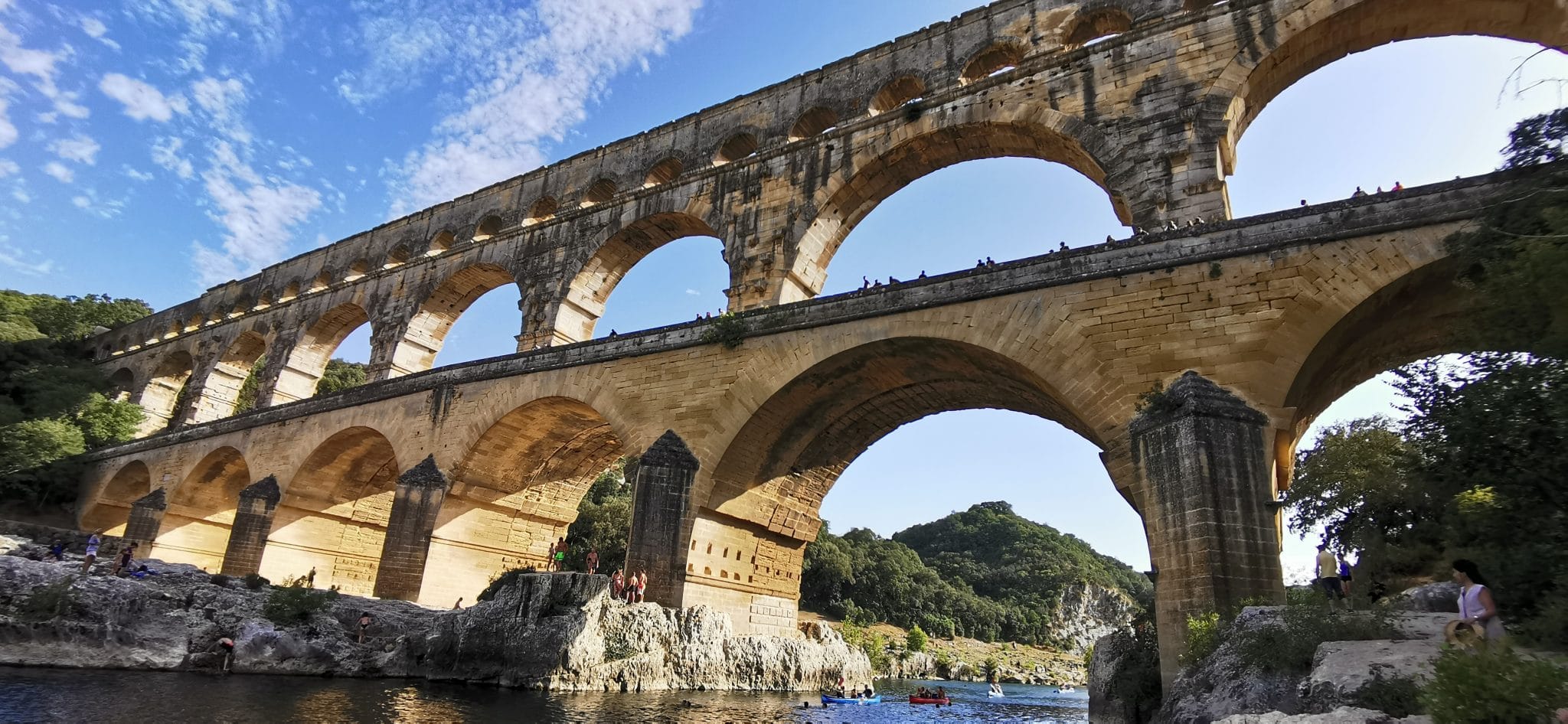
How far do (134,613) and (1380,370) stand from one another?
18652mm

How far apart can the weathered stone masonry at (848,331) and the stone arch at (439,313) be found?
0.36ft

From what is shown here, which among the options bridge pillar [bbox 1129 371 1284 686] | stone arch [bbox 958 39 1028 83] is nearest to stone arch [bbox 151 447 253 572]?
stone arch [bbox 958 39 1028 83]

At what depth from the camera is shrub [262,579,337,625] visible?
13.9m

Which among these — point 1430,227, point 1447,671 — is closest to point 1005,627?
point 1430,227

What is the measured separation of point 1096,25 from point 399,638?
17.4 meters

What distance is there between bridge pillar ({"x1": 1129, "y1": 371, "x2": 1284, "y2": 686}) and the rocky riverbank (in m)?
7.08

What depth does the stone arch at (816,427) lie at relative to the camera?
12.8 metres

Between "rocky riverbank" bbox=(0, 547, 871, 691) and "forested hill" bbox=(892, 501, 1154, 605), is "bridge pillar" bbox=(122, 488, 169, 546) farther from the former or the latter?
"forested hill" bbox=(892, 501, 1154, 605)

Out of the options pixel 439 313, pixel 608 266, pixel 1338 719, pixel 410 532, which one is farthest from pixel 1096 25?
pixel 439 313

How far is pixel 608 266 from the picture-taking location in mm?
21000

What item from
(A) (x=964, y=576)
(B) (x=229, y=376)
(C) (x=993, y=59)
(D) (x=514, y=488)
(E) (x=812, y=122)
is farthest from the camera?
(A) (x=964, y=576)

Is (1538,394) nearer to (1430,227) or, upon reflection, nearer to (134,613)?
(1430,227)

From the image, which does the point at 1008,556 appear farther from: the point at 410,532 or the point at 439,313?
the point at 410,532

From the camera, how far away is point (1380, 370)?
460 inches
